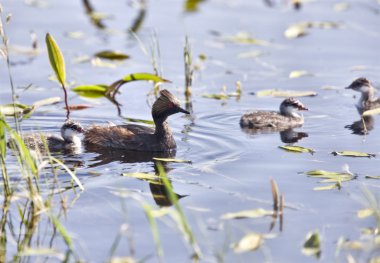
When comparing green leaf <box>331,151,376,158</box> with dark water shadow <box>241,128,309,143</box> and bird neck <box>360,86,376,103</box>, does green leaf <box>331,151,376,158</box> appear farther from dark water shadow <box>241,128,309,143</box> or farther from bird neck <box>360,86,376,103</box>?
bird neck <box>360,86,376,103</box>

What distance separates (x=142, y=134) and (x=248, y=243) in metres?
4.52

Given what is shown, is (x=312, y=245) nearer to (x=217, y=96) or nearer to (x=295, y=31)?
(x=217, y=96)

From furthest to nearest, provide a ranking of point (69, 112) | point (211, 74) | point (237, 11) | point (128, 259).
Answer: point (237, 11), point (211, 74), point (69, 112), point (128, 259)

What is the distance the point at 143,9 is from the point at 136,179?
1017cm

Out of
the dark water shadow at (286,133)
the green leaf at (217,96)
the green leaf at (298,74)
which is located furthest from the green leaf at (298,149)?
the green leaf at (298,74)

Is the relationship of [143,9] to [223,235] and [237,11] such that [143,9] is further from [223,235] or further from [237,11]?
[223,235]

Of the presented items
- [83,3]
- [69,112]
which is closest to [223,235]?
[69,112]

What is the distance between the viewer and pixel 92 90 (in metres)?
14.5

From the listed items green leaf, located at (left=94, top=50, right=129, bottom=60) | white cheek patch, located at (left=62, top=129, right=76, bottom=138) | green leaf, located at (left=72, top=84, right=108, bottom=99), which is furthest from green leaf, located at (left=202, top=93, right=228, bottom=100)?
white cheek patch, located at (left=62, top=129, right=76, bottom=138)

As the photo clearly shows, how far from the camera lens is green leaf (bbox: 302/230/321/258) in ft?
26.8

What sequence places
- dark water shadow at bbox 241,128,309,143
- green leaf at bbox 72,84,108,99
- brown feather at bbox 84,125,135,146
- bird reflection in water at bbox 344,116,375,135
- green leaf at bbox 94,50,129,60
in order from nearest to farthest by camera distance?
brown feather at bbox 84,125,135,146 → dark water shadow at bbox 241,128,309,143 → bird reflection in water at bbox 344,116,375,135 → green leaf at bbox 72,84,108,99 → green leaf at bbox 94,50,129,60

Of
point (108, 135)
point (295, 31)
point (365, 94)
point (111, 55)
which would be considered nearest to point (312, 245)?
point (108, 135)

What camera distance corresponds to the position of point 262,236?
27.4 ft

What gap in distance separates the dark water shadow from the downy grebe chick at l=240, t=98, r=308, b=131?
0.06 meters
